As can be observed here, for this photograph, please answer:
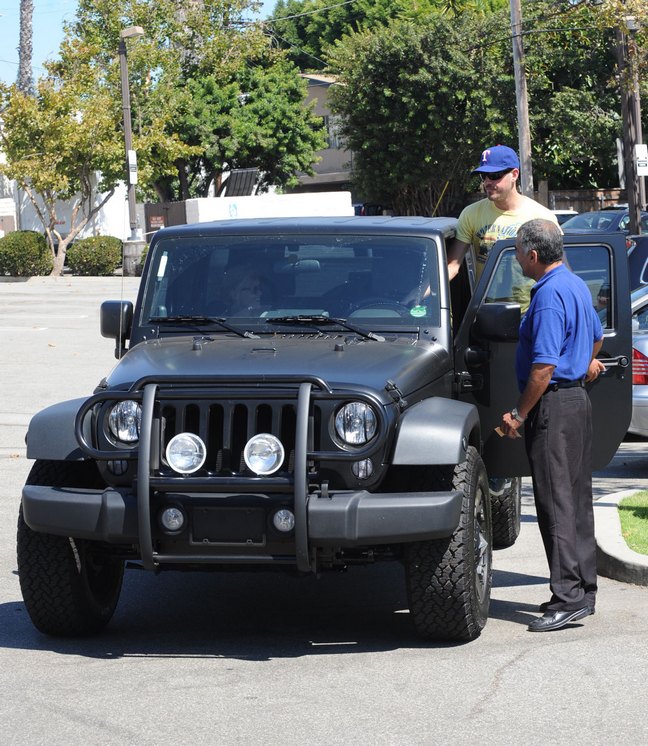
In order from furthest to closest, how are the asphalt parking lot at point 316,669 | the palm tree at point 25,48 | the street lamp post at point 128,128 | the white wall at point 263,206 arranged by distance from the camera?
the palm tree at point 25,48 < the white wall at point 263,206 < the street lamp post at point 128,128 < the asphalt parking lot at point 316,669

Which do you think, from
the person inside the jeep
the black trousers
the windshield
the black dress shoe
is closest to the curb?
the black dress shoe

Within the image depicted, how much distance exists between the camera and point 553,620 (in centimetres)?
604

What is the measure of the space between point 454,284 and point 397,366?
1.66 m

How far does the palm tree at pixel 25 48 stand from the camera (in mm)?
59125

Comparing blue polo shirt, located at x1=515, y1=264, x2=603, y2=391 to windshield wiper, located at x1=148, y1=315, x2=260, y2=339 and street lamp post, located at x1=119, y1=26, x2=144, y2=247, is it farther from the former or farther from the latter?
street lamp post, located at x1=119, y1=26, x2=144, y2=247

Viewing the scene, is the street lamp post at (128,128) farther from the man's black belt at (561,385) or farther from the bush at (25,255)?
the man's black belt at (561,385)

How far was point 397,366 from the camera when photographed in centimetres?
591

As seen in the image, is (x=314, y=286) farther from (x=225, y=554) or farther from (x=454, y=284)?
(x=225, y=554)

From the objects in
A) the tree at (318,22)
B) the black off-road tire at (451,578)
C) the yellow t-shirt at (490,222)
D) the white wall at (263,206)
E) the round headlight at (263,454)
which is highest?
the tree at (318,22)

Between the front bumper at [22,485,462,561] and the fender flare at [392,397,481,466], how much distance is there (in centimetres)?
16

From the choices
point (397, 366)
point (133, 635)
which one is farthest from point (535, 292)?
point (133, 635)

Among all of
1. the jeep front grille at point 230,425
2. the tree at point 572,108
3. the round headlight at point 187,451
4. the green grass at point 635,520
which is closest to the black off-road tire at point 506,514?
the green grass at point 635,520

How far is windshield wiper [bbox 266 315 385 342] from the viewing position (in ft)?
21.0

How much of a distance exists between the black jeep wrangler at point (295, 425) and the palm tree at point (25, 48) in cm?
5458
